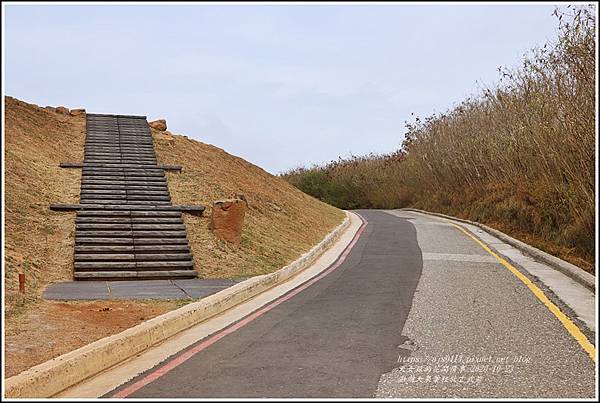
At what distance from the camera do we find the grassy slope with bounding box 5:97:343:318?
1298 cm

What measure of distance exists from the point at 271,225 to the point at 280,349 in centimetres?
1250

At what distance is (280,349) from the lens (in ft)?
23.4

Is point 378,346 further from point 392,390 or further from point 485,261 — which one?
point 485,261

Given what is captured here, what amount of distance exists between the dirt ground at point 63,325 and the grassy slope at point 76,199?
60cm

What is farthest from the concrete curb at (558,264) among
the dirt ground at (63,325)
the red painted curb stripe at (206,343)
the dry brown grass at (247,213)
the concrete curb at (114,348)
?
the dirt ground at (63,325)

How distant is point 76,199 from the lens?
17.1 metres

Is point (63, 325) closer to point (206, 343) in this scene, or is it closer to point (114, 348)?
point (114, 348)

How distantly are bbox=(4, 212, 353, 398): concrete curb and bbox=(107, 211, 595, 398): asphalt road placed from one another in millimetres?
634

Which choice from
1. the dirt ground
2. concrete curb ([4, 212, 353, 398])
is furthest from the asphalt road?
the dirt ground

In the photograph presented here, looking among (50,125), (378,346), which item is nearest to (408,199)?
(50,125)

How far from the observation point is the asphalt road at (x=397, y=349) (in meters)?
5.57

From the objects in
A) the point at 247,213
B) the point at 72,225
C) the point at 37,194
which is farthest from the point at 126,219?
the point at 247,213

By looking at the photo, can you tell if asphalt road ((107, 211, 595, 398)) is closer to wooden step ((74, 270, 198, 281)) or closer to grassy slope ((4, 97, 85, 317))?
wooden step ((74, 270, 198, 281))

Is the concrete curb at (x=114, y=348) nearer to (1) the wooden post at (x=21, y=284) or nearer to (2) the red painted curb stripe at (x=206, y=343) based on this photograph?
Answer: (2) the red painted curb stripe at (x=206, y=343)
